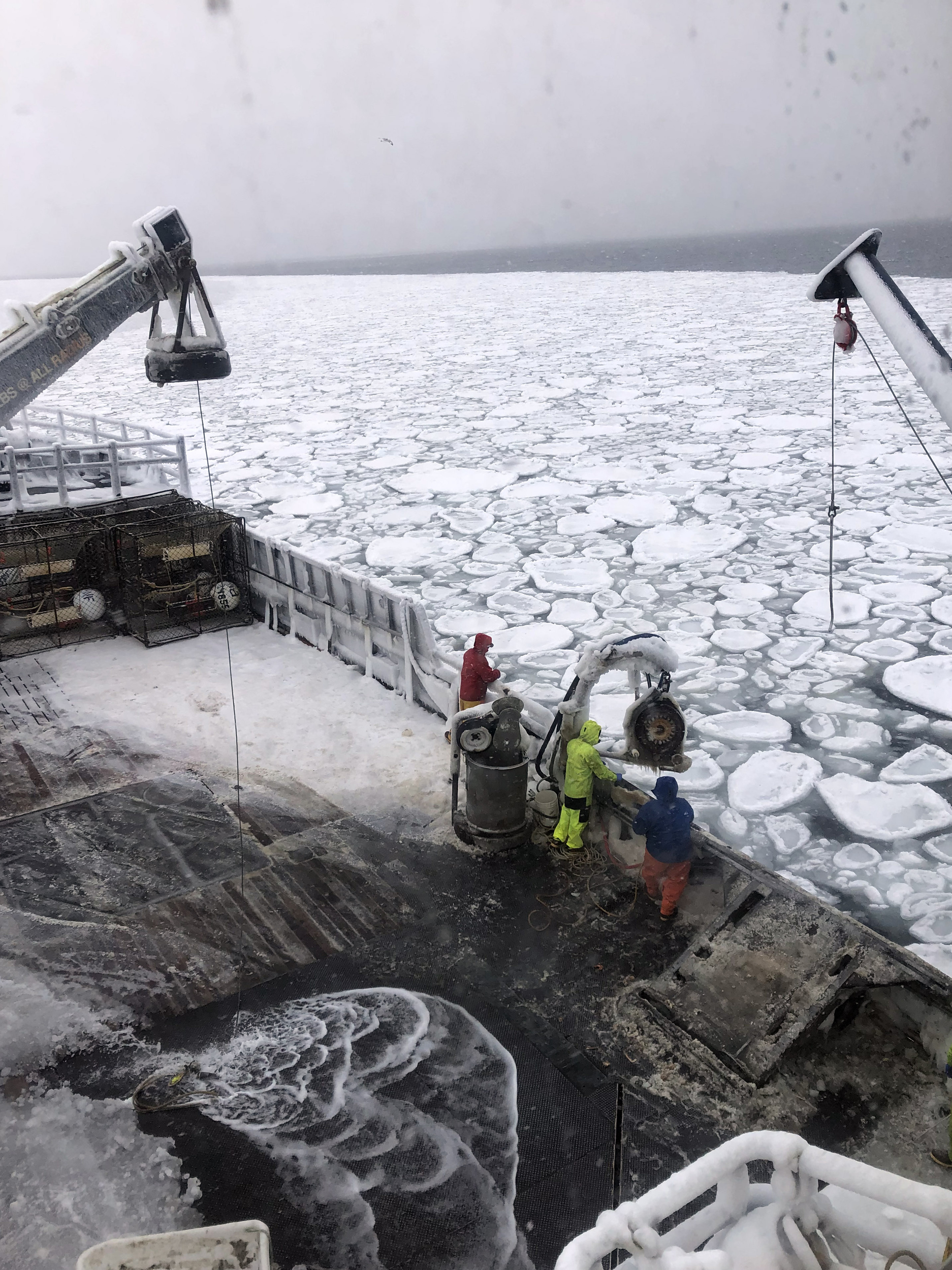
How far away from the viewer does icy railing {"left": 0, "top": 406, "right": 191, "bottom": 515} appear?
957 centimetres

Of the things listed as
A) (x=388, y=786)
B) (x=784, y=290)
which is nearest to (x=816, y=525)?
(x=388, y=786)

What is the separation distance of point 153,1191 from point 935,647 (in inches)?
311

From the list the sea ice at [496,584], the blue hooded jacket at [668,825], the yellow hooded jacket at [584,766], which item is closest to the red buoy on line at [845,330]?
the yellow hooded jacket at [584,766]

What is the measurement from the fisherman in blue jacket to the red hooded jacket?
1.64 metres

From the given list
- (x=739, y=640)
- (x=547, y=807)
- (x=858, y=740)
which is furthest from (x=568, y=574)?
(x=547, y=807)

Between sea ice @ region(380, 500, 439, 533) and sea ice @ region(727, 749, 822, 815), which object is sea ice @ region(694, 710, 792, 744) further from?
sea ice @ region(380, 500, 439, 533)

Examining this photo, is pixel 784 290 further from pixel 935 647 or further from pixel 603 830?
pixel 603 830

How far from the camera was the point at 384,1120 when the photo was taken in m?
3.68

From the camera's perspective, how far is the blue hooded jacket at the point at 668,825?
15.0 ft

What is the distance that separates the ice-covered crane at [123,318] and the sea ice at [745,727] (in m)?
4.51

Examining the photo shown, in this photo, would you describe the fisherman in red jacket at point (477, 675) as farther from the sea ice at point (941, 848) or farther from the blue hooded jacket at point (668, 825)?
the sea ice at point (941, 848)

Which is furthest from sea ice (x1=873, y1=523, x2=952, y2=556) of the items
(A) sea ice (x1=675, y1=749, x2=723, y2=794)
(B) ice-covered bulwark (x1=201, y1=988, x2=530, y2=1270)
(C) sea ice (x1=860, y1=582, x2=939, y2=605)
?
(B) ice-covered bulwark (x1=201, y1=988, x2=530, y2=1270)

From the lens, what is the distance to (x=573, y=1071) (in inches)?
153

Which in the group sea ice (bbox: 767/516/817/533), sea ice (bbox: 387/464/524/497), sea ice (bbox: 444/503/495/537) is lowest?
sea ice (bbox: 767/516/817/533)
